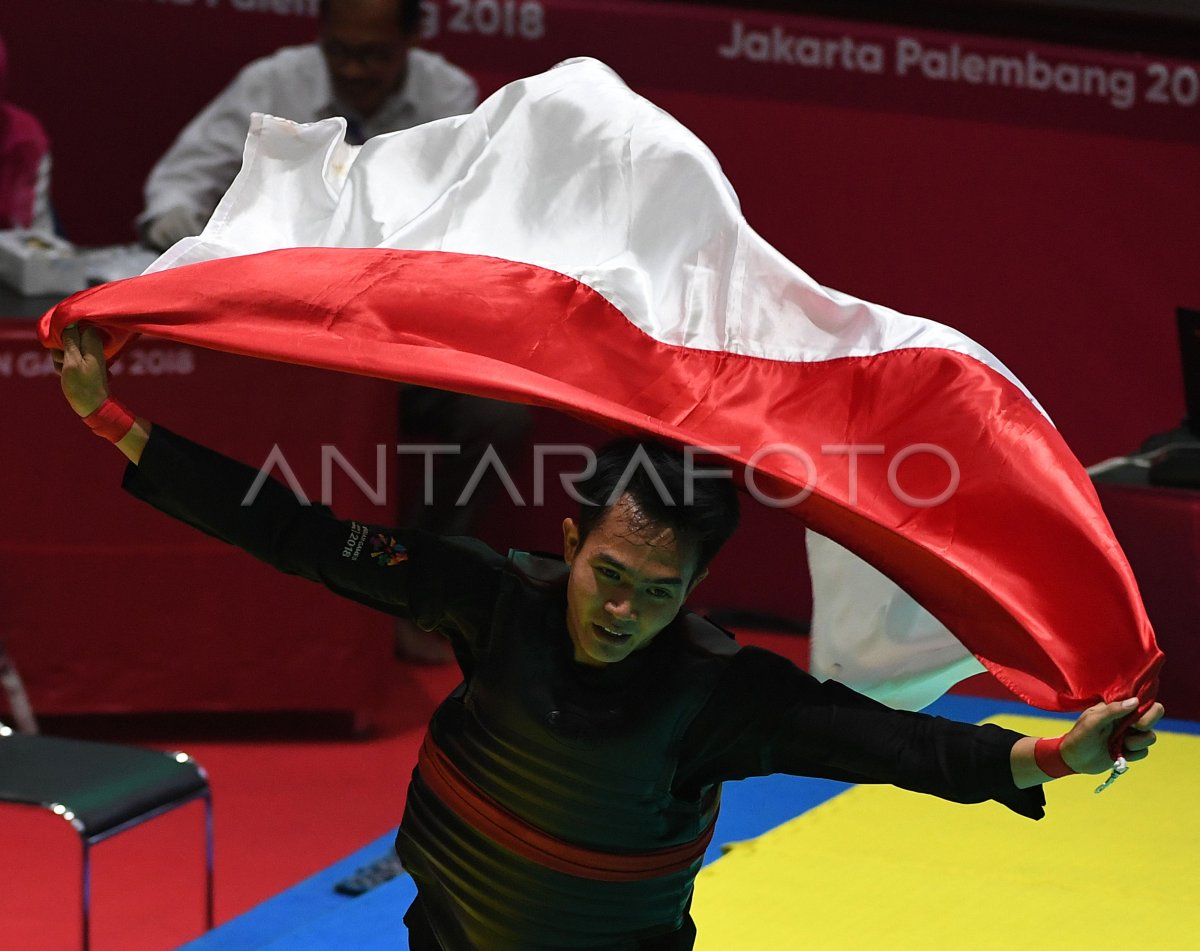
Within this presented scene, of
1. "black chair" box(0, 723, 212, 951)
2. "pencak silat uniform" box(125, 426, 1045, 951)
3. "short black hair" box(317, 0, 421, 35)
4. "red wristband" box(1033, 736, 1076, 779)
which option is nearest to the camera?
"red wristband" box(1033, 736, 1076, 779)

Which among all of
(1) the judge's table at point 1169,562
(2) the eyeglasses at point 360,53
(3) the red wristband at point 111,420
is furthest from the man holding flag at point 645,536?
(2) the eyeglasses at point 360,53

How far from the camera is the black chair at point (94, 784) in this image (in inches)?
117

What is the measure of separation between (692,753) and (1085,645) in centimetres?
46

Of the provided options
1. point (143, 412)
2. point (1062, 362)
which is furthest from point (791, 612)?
point (143, 412)

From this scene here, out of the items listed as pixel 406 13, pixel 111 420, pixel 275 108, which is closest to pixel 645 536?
pixel 111 420

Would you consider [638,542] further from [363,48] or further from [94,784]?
[363,48]

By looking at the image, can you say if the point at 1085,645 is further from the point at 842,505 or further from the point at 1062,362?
the point at 1062,362

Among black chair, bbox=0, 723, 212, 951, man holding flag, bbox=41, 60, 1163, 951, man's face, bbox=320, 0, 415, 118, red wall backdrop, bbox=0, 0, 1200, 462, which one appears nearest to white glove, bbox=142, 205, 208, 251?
man's face, bbox=320, 0, 415, 118

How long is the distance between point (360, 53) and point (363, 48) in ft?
0.06

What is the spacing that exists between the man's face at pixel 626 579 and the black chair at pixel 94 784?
1295 millimetres

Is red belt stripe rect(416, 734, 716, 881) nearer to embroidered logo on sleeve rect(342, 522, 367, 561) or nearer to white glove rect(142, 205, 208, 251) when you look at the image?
embroidered logo on sleeve rect(342, 522, 367, 561)

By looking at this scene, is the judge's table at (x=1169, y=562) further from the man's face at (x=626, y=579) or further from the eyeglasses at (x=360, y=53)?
the man's face at (x=626, y=579)

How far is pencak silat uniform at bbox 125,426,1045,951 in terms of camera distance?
208 centimetres

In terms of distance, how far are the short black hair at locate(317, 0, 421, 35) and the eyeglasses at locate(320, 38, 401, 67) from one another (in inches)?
2.5
